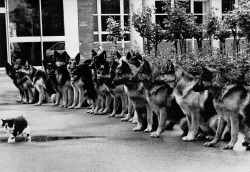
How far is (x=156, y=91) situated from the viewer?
10828 millimetres

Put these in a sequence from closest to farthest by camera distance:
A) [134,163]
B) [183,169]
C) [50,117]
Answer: [183,169] < [134,163] < [50,117]

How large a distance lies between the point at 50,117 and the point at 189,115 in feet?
18.7

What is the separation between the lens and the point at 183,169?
7.89 metres

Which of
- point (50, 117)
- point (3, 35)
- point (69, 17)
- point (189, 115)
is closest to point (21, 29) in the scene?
point (3, 35)

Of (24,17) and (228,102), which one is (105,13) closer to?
(24,17)

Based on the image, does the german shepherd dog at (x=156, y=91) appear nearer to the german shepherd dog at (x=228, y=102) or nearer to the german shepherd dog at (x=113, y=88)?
the german shepherd dog at (x=228, y=102)

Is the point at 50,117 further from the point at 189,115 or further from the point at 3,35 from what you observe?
the point at 3,35

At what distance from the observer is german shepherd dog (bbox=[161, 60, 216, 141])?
10039mm

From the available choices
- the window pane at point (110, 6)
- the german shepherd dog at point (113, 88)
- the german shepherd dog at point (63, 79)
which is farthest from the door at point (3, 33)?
the german shepherd dog at point (113, 88)

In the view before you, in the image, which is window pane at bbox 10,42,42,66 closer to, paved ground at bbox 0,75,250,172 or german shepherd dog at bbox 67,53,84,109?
german shepherd dog at bbox 67,53,84,109

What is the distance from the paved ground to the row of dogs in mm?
292

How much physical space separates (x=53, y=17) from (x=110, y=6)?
437 centimetres

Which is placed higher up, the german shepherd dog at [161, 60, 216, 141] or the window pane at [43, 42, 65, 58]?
the window pane at [43, 42, 65, 58]

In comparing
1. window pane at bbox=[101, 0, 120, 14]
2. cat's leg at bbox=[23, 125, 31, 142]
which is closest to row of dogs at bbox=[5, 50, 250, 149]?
cat's leg at bbox=[23, 125, 31, 142]
